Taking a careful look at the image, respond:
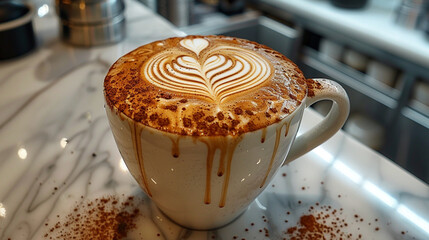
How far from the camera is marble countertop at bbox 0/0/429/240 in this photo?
0.59 meters

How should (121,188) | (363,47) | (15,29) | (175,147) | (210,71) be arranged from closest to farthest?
(175,147) → (210,71) → (121,188) → (15,29) → (363,47)

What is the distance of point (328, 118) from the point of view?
1.95 feet

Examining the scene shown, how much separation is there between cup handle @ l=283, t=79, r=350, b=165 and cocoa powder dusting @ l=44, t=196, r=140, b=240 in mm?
283

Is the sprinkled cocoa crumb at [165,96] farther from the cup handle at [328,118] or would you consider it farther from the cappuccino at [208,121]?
the cup handle at [328,118]

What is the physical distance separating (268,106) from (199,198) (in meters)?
0.15

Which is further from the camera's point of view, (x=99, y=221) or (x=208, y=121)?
(x=99, y=221)

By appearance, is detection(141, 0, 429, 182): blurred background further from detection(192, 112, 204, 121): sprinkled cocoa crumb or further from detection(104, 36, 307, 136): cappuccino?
detection(192, 112, 204, 121): sprinkled cocoa crumb

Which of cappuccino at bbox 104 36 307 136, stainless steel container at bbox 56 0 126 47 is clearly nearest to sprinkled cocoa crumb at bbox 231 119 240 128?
cappuccino at bbox 104 36 307 136

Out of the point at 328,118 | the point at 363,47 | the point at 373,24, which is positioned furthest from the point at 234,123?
the point at 373,24

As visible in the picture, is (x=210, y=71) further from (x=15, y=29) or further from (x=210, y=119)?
(x=15, y=29)

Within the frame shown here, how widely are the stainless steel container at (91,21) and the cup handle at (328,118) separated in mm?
781

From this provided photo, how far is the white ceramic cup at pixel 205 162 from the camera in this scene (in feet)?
1.41

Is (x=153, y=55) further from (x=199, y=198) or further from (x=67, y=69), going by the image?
(x=67, y=69)

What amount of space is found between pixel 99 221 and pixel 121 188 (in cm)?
8
